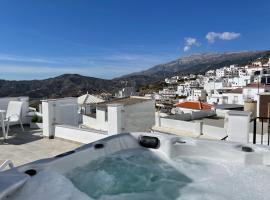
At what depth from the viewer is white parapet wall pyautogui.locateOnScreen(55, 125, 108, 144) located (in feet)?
18.8

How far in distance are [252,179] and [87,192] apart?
79.8 inches

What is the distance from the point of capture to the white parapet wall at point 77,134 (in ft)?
18.8

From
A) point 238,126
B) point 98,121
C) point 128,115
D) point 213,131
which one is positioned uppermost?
point 238,126

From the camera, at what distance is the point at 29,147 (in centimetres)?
567

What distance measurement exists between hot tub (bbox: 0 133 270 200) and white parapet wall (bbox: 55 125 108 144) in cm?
150

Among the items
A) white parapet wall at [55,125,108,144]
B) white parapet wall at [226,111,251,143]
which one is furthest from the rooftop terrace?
white parapet wall at [226,111,251,143]

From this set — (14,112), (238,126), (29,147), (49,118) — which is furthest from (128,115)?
(238,126)

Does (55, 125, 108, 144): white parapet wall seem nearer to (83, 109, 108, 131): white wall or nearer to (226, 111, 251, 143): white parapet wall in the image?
(226, 111, 251, 143): white parapet wall

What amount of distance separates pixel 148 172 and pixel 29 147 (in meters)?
2.94

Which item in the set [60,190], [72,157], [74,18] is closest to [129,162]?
[72,157]

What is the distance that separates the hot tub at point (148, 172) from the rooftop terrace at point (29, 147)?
165cm

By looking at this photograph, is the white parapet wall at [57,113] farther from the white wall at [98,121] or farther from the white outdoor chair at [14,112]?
the white wall at [98,121]

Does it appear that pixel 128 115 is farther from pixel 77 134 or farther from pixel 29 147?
pixel 29 147

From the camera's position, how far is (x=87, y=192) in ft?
10.4
